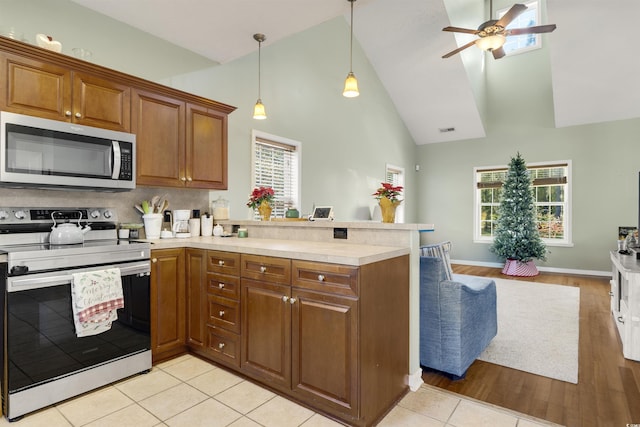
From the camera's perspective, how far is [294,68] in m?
4.87

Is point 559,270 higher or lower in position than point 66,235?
lower

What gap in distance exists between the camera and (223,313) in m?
2.48

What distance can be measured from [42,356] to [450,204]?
7.65m

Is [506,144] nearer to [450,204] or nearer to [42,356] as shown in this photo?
[450,204]

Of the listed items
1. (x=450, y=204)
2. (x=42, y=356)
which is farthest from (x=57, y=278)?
(x=450, y=204)

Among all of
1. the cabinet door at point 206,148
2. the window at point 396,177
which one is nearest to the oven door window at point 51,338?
the cabinet door at point 206,148

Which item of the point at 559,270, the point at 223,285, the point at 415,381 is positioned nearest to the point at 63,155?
the point at 223,285

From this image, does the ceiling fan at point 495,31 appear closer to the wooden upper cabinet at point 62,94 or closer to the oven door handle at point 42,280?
the wooden upper cabinet at point 62,94

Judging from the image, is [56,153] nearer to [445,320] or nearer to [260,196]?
[260,196]

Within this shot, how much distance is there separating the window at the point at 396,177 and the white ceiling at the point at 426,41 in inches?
44.4

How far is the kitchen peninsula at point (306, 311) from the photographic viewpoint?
1.84 metres

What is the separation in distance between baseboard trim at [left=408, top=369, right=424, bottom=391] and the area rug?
2.82ft

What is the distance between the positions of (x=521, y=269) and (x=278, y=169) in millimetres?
4917

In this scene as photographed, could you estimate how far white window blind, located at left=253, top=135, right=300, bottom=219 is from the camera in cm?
435
